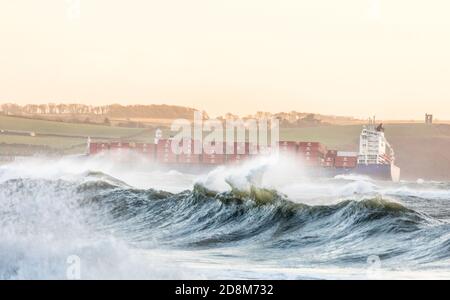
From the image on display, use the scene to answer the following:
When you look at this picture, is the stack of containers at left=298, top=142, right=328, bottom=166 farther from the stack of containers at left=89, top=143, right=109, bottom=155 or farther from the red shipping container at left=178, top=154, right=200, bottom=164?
the stack of containers at left=89, top=143, right=109, bottom=155

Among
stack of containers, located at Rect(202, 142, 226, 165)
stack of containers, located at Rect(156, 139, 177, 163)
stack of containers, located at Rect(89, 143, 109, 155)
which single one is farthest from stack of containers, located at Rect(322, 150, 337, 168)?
stack of containers, located at Rect(89, 143, 109, 155)

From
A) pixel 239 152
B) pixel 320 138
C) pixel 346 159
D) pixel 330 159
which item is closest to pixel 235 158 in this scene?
pixel 239 152

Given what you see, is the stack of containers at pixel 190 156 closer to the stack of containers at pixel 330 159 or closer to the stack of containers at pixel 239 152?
the stack of containers at pixel 239 152

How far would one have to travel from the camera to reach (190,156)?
128 feet

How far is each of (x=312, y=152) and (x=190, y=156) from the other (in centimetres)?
462

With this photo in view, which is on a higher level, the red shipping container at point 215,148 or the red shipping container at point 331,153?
the red shipping container at point 215,148

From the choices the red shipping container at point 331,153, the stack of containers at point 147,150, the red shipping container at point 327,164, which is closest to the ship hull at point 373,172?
the red shipping container at point 327,164

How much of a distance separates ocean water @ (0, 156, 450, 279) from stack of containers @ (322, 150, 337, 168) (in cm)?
1492

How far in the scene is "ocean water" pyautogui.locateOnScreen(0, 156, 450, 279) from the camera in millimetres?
8078

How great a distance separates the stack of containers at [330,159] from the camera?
38987 mm

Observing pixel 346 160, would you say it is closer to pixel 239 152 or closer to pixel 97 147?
pixel 239 152

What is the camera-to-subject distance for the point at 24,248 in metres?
8.16

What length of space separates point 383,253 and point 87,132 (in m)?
25.9
